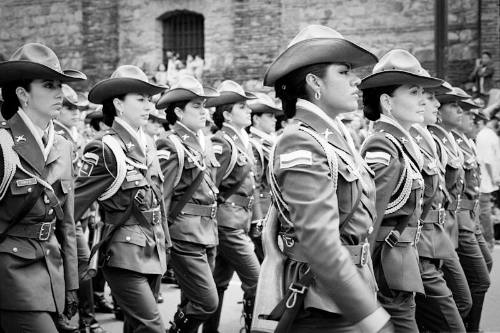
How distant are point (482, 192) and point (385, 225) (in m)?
7.31

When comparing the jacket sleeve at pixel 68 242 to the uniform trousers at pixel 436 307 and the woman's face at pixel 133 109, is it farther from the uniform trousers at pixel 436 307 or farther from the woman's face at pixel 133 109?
the uniform trousers at pixel 436 307

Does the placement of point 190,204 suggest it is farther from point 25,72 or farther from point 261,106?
point 261,106

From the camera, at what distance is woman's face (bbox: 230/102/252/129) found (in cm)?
881

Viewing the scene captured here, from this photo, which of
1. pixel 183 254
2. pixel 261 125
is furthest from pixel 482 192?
pixel 183 254

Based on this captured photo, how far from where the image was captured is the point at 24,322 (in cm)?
459

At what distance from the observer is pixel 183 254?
Result: 6.80 metres

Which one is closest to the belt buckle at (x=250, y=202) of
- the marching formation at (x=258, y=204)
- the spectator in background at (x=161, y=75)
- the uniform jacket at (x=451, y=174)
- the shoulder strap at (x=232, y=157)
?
the marching formation at (x=258, y=204)

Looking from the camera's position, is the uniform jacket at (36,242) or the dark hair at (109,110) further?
the dark hair at (109,110)

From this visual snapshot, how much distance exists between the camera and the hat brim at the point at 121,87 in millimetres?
6234

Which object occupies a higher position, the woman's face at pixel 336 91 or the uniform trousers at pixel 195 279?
the woman's face at pixel 336 91

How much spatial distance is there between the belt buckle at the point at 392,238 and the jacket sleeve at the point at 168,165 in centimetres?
231

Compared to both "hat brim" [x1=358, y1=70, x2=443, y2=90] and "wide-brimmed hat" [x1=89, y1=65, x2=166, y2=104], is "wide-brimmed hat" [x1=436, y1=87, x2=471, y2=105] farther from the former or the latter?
"wide-brimmed hat" [x1=89, y1=65, x2=166, y2=104]

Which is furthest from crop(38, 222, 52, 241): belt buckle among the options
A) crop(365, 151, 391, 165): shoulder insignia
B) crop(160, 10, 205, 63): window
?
crop(160, 10, 205, 63): window

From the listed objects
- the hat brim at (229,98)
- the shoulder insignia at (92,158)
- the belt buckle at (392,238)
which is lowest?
the belt buckle at (392,238)
